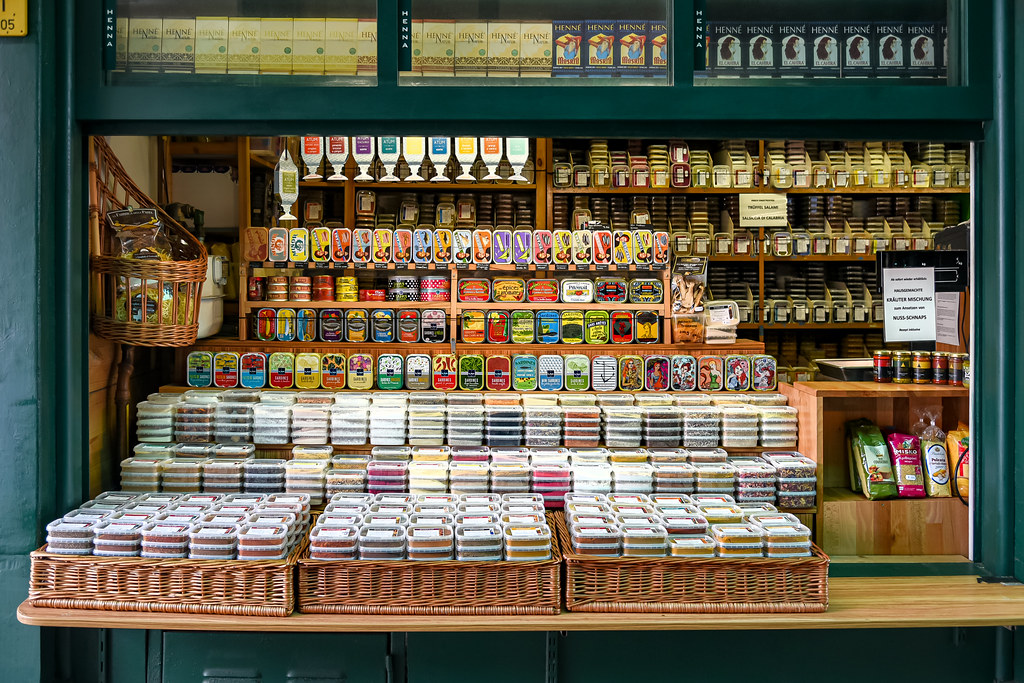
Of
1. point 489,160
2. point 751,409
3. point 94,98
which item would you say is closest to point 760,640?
point 751,409

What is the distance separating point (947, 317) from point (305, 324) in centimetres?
280

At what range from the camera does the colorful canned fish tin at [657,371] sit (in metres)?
3.98

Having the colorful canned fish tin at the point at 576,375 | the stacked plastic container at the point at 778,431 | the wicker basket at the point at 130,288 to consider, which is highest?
the wicker basket at the point at 130,288

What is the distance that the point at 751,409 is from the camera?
12.0 feet

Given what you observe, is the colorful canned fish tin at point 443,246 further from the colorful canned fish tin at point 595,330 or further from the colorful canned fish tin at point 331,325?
the colorful canned fish tin at point 595,330

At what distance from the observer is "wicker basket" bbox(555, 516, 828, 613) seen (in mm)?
2676

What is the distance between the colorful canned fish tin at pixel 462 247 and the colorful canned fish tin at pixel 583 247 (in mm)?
493

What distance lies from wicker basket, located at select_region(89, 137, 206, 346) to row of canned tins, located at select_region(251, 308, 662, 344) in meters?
0.76

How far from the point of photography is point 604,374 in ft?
13.0

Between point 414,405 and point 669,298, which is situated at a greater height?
point 669,298

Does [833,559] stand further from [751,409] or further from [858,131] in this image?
[858,131]

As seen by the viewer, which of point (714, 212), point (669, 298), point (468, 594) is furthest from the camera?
point (714, 212)

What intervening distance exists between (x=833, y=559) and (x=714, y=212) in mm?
3708

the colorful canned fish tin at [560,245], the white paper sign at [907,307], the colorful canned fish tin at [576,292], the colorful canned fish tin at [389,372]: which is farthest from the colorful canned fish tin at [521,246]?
the white paper sign at [907,307]
